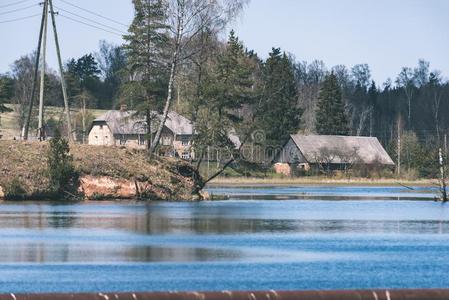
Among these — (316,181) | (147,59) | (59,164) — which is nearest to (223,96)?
(147,59)

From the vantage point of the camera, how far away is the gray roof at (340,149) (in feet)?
446

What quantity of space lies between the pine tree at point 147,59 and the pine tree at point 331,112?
2453 inches

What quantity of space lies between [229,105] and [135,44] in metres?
8.44

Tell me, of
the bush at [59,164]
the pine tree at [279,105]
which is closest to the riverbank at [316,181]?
the pine tree at [279,105]

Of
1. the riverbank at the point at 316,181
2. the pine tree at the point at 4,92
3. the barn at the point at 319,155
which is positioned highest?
the pine tree at the point at 4,92

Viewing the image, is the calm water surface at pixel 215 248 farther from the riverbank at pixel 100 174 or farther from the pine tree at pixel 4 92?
the pine tree at pixel 4 92

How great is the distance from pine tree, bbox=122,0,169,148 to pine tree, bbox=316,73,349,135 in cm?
6231

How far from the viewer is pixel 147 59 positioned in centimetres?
8162

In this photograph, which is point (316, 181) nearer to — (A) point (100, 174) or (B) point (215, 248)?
(A) point (100, 174)

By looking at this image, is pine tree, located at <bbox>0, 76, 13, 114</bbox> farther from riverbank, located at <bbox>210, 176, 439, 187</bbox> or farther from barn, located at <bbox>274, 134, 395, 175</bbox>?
riverbank, located at <bbox>210, 176, 439, 187</bbox>

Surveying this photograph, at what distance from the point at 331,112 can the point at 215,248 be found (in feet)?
365

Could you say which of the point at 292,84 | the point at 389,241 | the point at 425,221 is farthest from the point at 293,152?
the point at 389,241

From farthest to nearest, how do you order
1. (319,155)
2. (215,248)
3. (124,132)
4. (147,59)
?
(124,132) < (319,155) < (147,59) < (215,248)

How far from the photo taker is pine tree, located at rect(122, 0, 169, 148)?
80062 mm
